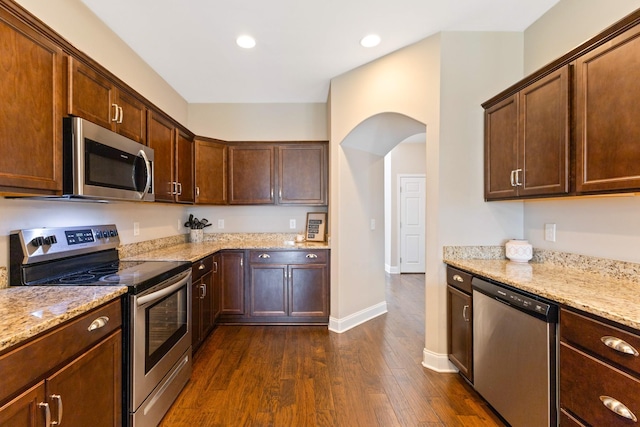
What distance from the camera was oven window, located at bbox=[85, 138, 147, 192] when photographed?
5.27 ft

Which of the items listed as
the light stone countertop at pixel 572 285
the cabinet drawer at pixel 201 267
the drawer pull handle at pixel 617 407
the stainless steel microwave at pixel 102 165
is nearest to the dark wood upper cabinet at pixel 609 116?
the light stone countertop at pixel 572 285

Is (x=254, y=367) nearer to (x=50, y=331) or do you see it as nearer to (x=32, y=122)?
(x=50, y=331)

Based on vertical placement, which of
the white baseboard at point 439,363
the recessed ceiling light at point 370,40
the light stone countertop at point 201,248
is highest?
the recessed ceiling light at point 370,40

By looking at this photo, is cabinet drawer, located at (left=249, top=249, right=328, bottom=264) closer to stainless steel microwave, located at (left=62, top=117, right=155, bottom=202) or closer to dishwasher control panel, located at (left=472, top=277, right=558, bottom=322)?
stainless steel microwave, located at (left=62, top=117, right=155, bottom=202)

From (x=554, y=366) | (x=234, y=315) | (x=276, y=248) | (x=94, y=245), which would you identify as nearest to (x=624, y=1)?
(x=554, y=366)

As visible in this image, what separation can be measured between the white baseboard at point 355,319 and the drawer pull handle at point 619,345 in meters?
2.33

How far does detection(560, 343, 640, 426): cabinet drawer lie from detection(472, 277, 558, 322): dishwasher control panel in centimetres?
15

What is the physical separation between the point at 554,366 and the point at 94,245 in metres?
2.88

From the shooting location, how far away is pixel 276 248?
3262mm

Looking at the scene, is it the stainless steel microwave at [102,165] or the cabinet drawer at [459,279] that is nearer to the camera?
the stainless steel microwave at [102,165]

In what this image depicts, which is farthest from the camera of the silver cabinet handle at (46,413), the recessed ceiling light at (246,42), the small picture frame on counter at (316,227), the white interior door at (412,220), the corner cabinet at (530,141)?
the white interior door at (412,220)

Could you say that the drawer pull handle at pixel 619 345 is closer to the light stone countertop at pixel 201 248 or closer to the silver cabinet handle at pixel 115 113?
the light stone countertop at pixel 201 248

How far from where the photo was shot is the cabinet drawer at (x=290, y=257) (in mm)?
3287

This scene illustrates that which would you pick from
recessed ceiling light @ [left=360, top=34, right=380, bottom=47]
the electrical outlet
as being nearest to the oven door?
recessed ceiling light @ [left=360, top=34, right=380, bottom=47]
